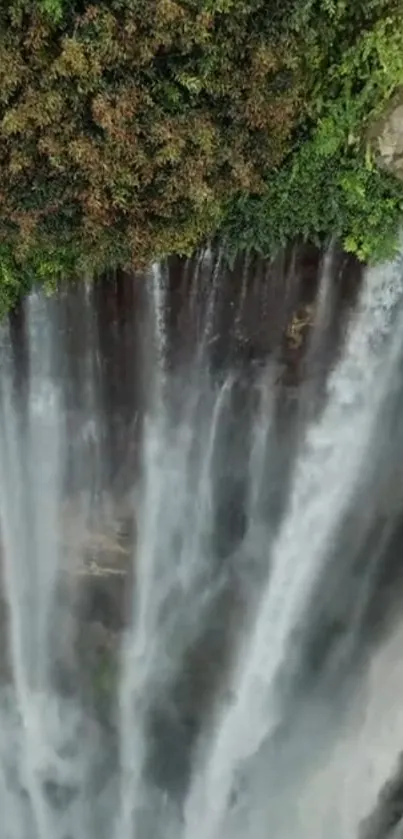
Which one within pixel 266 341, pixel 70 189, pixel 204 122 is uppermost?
pixel 204 122

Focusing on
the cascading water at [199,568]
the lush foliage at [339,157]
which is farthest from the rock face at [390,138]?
the cascading water at [199,568]

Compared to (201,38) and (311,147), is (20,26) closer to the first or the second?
(201,38)

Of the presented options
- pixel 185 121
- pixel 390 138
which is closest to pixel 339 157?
pixel 390 138

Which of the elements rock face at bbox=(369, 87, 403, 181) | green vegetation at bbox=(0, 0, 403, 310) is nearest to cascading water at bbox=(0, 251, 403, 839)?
green vegetation at bbox=(0, 0, 403, 310)

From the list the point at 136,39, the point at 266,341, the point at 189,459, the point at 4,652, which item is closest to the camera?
the point at 136,39

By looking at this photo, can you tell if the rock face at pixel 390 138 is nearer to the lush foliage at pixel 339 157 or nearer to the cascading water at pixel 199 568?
the lush foliage at pixel 339 157

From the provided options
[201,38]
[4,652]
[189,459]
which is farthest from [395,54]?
[4,652]

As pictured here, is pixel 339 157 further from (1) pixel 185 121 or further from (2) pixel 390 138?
(1) pixel 185 121
